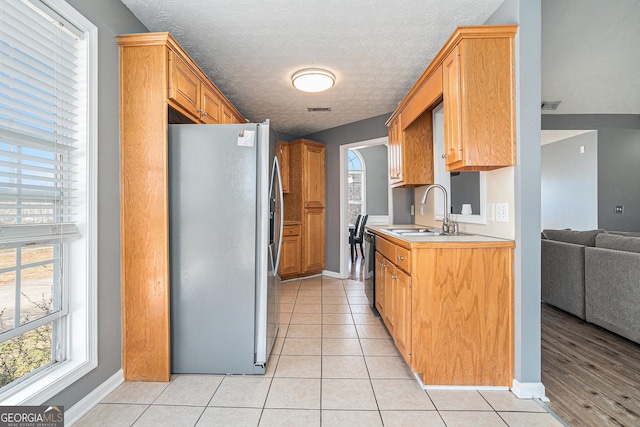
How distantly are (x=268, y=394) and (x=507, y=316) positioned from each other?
4.96ft

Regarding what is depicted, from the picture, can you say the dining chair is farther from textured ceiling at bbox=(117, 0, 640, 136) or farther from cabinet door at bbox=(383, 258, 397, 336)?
cabinet door at bbox=(383, 258, 397, 336)

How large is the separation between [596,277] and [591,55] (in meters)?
2.53

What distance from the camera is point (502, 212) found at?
191cm

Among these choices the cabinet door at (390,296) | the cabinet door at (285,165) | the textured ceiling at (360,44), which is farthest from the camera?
the cabinet door at (285,165)

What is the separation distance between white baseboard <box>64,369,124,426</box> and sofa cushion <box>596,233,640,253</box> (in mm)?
3871

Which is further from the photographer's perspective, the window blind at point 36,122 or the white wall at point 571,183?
the white wall at point 571,183

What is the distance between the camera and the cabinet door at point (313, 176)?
186 inches

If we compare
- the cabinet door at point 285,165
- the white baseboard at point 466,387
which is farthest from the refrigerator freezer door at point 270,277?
the cabinet door at point 285,165

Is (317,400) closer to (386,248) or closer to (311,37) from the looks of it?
(386,248)

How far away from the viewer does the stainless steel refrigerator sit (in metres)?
1.97

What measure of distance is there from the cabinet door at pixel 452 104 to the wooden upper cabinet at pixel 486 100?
0.6 inches

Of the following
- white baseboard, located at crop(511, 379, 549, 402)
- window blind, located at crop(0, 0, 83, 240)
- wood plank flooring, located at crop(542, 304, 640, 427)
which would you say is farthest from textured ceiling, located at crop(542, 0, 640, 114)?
window blind, located at crop(0, 0, 83, 240)

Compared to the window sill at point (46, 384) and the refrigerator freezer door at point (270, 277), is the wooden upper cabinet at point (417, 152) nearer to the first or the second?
the refrigerator freezer door at point (270, 277)

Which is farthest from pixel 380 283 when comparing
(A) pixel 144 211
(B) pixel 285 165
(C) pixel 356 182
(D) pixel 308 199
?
(C) pixel 356 182
